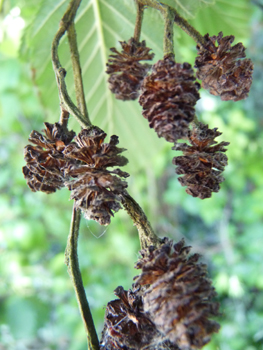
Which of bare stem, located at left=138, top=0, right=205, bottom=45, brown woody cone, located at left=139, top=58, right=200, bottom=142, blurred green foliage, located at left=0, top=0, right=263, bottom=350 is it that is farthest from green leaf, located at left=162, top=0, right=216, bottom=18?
blurred green foliage, located at left=0, top=0, right=263, bottom=350

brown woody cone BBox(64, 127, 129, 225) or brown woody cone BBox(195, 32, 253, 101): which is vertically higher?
brown woody cone BBox(195, 32, 253, 101)

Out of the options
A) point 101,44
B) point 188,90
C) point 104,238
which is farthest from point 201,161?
point 104,238

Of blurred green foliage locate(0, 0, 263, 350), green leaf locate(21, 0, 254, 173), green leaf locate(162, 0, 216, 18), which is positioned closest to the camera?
green leaf locate(162, 0, 216, 18)

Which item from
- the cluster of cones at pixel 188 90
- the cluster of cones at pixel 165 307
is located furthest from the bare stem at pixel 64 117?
the cluster of cones at pixel 165 307

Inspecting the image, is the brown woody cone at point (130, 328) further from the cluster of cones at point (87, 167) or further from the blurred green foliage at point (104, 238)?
the blurred green foliage at point (104, 238)

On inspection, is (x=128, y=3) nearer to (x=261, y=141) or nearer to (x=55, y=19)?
(x=55, y=19)

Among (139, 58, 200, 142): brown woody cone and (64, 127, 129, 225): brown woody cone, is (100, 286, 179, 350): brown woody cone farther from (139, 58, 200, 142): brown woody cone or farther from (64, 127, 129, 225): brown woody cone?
(139, 58, 200, 142): brown woody cone
